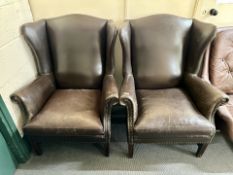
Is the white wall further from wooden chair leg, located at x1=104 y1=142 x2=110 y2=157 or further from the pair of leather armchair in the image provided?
wooden chair leg, located at x1=104 y1=142 x2=110 y2=157

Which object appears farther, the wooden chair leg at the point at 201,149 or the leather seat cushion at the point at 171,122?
the wooden chair leg at the point at 201,149

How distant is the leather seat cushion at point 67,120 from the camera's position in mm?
1302

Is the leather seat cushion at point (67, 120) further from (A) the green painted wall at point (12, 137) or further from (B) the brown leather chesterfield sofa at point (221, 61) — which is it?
(B) the brown leather chesterfield sofa at point (221, 61)

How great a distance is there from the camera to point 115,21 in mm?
1693

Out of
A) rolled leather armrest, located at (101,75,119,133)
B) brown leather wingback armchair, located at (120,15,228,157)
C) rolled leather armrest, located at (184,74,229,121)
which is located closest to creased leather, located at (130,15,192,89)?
brown leather wingback armchair, located at (120,15,228,157)

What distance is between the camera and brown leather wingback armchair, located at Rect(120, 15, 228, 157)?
4.28 feet

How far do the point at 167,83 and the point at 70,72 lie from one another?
0.85 meters

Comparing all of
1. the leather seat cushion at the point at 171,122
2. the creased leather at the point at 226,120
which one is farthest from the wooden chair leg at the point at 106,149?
the creased leather at the point at 226,120

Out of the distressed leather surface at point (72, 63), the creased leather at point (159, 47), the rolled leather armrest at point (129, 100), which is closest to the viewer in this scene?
the rolled leather armrest at point (129, 100)

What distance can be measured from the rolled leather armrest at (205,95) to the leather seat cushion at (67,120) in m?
0.75

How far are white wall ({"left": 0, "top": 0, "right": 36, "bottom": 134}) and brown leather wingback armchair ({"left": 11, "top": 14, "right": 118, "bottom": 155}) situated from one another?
8 cm

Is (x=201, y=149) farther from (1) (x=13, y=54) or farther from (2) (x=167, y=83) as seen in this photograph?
(1) (x=13, y=54)

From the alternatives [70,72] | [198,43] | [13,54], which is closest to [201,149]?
[198,43]

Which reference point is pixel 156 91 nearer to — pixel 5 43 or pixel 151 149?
pixel 151 149
